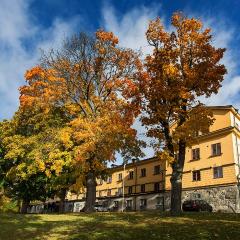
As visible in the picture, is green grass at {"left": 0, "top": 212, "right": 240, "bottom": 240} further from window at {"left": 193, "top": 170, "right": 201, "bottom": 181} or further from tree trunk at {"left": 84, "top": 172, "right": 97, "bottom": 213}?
window at {"left": 193, "top": 170, "right": 201, "bottom": 181}

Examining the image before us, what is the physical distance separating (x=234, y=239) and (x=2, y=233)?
994 centimetres

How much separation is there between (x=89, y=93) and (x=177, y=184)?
13644 mm

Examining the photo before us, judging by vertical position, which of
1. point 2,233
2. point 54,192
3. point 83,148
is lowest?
point 2,233

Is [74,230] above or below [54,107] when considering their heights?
below

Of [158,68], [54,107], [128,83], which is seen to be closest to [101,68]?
[128,83]

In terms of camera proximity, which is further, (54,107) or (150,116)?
(54,107)

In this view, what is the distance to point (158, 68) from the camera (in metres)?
26.4

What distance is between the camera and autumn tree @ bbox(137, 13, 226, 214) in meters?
24.3

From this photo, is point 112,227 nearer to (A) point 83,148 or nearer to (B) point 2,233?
(B) point 2,233

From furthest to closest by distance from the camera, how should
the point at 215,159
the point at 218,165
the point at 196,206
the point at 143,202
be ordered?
the point at 143,202, the point at 215,159, the point at 218,165, the point at 196,206

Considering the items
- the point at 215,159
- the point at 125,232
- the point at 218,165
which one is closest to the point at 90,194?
the point at 125,232

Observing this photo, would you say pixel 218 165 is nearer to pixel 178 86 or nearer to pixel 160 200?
pixel 160 200

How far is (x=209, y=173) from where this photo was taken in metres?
47.7

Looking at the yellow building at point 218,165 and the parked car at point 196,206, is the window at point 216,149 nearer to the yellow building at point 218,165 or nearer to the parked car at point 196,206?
the yellow building at point 218,165
